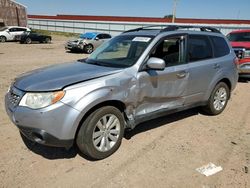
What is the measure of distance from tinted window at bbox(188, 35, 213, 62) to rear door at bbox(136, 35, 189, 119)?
8.3 inches

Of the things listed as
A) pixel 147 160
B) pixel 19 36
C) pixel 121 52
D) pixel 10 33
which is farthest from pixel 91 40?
pixel 147 160

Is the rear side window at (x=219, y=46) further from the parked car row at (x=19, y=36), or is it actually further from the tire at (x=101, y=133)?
the parked car row at (x=19, y=36)

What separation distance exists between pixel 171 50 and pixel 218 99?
1867 mm

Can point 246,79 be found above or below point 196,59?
below

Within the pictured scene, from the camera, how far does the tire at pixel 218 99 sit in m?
5.27

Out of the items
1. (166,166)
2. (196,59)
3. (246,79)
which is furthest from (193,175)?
(246,79)

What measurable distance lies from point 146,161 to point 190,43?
2.33 meters

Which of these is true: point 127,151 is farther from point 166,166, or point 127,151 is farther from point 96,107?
point 96,107

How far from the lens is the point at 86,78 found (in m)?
3.34

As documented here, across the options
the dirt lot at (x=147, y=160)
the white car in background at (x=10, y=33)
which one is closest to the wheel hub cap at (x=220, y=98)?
the dirt lot at (x=147, y=160)

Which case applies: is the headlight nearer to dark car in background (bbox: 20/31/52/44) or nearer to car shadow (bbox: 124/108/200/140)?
car shadow (bbox: 124/108/200/140)

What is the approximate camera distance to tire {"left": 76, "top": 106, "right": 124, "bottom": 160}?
3309 mm

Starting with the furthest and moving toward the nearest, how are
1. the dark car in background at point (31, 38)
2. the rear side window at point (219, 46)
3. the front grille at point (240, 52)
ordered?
1. the dark car in background at point (31, 38)
2. the front grille at point (240, 52)
3. the rear side window at point (219, 46)

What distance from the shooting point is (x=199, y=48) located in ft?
15.9
